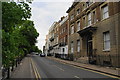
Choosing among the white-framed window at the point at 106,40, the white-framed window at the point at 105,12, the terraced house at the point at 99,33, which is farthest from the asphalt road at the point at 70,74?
the white-framed window at the point at 105,12

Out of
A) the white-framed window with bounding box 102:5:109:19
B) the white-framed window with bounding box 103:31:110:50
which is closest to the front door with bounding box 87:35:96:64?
the white-framed window with bounding box 103:31:110:50

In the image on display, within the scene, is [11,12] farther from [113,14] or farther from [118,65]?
[113,14]

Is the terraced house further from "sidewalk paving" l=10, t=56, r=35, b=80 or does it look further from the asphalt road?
"sidewalk paving" l=10, t=56, r=35, b=80

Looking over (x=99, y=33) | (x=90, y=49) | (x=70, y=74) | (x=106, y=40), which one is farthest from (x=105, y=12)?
(x=70, y=74)

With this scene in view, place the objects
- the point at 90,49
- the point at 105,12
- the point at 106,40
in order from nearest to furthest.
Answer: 1. the point at 106,40
2. the point at 105,12
3. the point at 90,49

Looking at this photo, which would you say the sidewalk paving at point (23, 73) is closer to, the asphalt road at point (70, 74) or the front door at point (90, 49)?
the asphalt road at point (70, 74)

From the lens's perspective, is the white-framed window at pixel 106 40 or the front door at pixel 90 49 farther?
the front door at pixel 90 49

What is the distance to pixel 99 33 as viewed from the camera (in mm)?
25328

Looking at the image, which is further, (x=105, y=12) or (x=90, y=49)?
(x=90, y=49)

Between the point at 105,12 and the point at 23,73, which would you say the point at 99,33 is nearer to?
the point at 105,12

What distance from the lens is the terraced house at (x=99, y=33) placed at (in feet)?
69.6

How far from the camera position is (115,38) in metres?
21.1

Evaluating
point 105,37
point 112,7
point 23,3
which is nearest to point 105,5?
point 112,7

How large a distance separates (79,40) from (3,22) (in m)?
28.2
